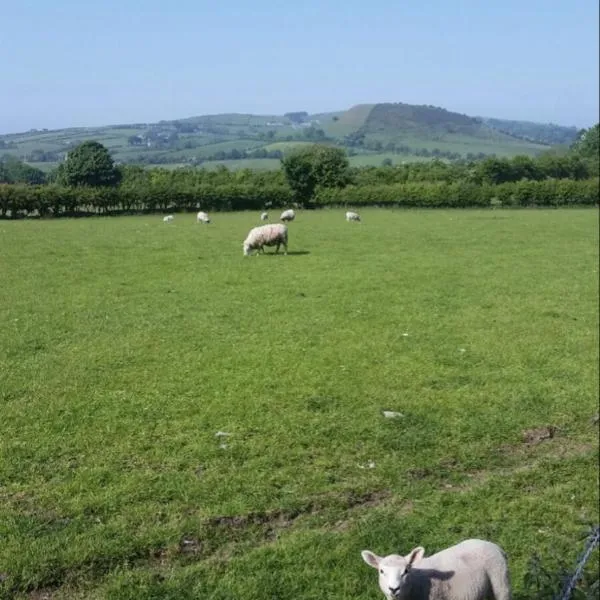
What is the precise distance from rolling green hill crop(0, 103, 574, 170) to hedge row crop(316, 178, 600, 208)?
24293mm

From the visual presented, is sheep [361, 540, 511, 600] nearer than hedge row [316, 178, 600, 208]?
Yes

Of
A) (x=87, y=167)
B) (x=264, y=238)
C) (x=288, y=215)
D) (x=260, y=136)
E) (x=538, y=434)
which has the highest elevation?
(x=260, y=136)

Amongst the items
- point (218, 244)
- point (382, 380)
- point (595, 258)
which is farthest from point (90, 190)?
point (595, 258)

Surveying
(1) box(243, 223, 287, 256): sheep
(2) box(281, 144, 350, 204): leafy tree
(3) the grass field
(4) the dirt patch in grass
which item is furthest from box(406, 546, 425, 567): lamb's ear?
(1) box(243, 223, 287, 256): sheep

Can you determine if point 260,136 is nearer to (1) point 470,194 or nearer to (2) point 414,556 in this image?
(2) point 414,556

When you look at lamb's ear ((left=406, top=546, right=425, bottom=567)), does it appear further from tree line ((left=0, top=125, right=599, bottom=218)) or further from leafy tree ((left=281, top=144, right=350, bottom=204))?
leafy tree ((left=281, top=144, right=350, bottom=204))

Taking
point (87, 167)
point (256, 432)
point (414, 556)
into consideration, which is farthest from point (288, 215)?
point (414, 556)

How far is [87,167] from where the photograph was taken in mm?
5004

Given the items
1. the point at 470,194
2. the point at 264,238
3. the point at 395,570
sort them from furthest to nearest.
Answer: the point at 470,194, the point at 264,238, the point at 395,570

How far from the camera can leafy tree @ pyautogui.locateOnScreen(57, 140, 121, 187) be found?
16.4 ft

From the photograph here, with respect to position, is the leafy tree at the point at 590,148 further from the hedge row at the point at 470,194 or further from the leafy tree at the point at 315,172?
the leafy tree at the point at 315,172

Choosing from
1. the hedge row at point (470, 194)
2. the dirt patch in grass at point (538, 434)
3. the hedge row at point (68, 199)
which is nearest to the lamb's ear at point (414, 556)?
the hedge row at point (68, 199)

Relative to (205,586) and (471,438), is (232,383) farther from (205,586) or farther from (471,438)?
(205,586)

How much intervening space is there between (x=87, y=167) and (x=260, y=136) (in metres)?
1.70
